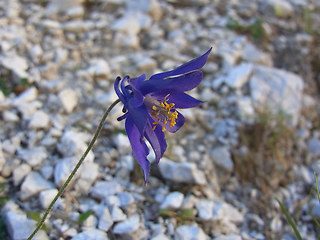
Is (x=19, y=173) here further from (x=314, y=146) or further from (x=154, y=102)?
(x=314, y=146)

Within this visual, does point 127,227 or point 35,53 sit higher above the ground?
point 35,53

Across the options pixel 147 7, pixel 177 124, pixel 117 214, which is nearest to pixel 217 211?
pixel 117 214

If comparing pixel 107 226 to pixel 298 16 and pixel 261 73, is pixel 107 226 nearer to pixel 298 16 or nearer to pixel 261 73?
pixel 261 73

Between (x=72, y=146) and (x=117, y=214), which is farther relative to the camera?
(x=72, y=146)

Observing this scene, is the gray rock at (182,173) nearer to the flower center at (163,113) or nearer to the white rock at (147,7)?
the flower center at (163,113)

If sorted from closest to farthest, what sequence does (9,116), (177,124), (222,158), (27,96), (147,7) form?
(177,124) → (9,116) → (27,96) → (222,158) → (147,7)

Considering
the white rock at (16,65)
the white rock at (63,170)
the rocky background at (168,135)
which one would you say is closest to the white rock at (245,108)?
the rocky background at (168,135)
